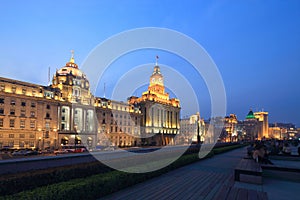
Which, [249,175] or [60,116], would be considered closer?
[249,175]

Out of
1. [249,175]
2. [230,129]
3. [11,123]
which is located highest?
[11,123]

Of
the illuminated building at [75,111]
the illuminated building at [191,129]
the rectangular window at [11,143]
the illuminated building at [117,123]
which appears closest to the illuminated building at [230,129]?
the illuminated building at [191,129]

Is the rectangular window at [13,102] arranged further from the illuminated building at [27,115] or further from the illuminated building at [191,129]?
the illuminated building at [191,129]

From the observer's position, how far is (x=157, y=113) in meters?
108

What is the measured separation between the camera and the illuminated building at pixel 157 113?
10125 cm

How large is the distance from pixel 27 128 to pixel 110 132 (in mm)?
30511

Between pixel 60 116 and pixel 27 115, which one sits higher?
pixel 27 115

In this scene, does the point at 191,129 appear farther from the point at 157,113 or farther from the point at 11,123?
the point at 11,123

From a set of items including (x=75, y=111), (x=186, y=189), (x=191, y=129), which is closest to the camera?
(x=186, y=189)

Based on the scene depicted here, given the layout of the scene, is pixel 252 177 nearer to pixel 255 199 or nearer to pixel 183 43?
pixel 255 199

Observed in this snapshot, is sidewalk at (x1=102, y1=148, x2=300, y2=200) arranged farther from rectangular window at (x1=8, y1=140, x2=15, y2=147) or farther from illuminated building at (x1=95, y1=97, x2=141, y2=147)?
illuminated building at (x1=95, y1=97, x2=141, y2=147)

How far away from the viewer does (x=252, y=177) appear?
1263 cm

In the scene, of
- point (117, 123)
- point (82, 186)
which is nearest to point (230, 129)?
point (117, 123)

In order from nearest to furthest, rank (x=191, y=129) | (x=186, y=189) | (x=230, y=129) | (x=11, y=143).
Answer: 1. (x=186, y=189)
2. (x=11, y=143)
3. (x=191, y=129)
4. (x=230, y=129)
